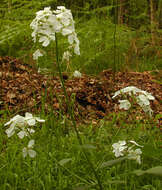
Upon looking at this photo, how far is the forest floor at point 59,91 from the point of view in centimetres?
310

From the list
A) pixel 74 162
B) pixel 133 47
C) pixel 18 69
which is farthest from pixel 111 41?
pixel 74 162

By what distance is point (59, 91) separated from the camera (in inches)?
137

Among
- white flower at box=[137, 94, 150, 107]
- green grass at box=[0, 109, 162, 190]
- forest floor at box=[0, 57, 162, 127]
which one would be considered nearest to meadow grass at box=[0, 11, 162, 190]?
green grass at box=[0, 109, 162, 190]

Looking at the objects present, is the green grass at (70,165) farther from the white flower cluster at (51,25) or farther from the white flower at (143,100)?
the white flower cluster at (51,25)

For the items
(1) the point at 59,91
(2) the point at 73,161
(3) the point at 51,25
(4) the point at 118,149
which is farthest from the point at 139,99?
(1) the point at 59,91

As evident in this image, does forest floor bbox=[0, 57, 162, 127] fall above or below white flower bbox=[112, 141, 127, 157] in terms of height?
below

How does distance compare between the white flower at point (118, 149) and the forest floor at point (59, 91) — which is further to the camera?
the forest floor at point (59, 91)

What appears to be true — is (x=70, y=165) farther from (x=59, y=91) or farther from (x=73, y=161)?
(x=59, y=91)

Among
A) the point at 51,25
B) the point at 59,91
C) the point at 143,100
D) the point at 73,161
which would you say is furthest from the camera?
the point at 59,91

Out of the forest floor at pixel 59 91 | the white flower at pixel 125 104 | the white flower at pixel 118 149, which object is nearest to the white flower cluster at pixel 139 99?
the white flower at pixel 125 104

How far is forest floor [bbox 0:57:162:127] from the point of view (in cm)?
310

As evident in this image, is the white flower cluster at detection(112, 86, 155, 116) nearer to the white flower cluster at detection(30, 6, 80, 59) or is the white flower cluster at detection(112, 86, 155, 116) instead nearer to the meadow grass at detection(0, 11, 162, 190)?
the meadow grass at detection(0, 11, 162, 190)

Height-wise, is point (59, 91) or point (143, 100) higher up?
point (143, 100)

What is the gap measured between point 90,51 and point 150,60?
1.49 metres
